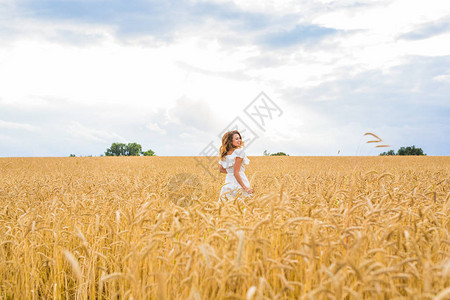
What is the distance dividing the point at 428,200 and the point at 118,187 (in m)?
5.62

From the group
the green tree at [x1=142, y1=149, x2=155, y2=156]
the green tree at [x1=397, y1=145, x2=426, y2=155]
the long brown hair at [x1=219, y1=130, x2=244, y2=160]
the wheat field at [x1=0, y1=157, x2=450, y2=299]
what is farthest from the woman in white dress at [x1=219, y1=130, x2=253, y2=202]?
the green tree at [x1=142, y1=149, x2=155, y2=156]

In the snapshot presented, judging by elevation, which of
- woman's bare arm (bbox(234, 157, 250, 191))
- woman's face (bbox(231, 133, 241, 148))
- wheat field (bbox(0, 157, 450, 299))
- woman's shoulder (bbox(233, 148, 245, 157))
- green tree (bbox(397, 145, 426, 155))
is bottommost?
wheat field (bbox(0, 157, 450, 299))

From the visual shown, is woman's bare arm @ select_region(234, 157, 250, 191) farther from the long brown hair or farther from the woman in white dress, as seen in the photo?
the long brown hair

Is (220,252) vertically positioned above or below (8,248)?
above

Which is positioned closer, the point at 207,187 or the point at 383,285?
the point at 383,285

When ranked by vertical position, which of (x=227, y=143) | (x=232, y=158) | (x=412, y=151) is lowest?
(x=232, y=158)

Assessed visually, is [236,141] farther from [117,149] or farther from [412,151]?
[117,149]

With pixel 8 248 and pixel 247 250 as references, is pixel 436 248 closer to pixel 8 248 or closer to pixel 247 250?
pixel 247 250

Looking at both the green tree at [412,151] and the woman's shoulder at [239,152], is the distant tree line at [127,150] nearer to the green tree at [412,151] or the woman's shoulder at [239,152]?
the green tree at [412,151]

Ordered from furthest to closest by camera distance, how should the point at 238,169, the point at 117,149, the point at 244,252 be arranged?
1. the point at 117,149
2. the point at 238,169
3. the point at 244,252

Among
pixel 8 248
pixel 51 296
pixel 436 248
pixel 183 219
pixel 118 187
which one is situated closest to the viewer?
pixel 436 248

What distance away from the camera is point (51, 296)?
308cm

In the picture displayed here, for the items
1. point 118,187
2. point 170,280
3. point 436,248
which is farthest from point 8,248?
point 436,248

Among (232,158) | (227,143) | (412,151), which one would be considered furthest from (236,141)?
(412,151)
